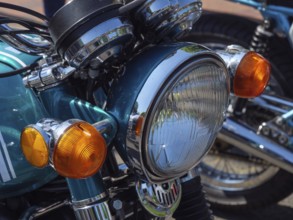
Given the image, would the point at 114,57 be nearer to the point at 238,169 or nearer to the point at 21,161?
the point at 21,161

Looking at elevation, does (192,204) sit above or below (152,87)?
below

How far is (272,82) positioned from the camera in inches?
83.0

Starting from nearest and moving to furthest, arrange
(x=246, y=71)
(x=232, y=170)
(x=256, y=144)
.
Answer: (x=246, y=71)
(x=256, y=144)
(x=232, y=170)

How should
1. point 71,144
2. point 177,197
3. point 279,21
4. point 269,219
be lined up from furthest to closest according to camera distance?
point 269,219, point 279,21, point 177,197, point 71,144

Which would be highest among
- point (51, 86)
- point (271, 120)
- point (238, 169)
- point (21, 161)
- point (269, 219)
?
point (51, 86)

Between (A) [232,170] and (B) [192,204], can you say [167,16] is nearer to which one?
(B) [192,204]

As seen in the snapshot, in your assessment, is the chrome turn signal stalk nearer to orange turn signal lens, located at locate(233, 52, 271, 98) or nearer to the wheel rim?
orange turn signal lens, located at locate(233, 52, 271, 98)

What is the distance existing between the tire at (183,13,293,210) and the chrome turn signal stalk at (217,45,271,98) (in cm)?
97

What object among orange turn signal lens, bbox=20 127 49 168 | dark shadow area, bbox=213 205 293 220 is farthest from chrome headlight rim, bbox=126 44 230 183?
dark shadow area, bbox=213 205 293 220

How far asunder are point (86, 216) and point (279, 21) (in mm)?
1333

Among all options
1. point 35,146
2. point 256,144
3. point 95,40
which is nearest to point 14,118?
point 35,146

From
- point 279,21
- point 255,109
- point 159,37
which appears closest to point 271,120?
point 255,109

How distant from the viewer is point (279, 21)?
205 cm

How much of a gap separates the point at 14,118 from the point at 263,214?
1416 mm
